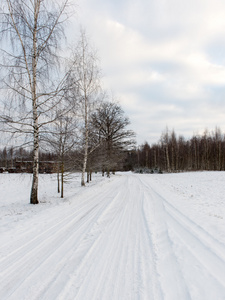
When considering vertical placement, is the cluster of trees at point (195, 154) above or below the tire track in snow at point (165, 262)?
above

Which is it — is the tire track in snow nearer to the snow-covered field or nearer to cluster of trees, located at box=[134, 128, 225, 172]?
the snow-covered field

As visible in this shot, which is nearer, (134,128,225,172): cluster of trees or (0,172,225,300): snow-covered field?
(0,172,225,300): snow-covered field

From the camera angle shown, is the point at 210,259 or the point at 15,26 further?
the point at 15,26

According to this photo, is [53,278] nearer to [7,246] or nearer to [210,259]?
[7,246]

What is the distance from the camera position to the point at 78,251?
3.16 metres

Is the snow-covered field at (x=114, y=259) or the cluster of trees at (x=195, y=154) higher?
the cluster of trees at (x=195, y=154)

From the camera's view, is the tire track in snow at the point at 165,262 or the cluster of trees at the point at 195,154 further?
the cluster of trees at the point at 195,154

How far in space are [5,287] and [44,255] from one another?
32.6 inches

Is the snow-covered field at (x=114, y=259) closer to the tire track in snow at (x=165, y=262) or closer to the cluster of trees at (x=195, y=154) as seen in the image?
the tire track in snow at (x=165, y=262)

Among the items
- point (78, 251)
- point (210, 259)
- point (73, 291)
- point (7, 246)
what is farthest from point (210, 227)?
point (7, 246)

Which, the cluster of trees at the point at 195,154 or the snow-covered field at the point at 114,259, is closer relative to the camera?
the snow-covered field at the point at 114,259

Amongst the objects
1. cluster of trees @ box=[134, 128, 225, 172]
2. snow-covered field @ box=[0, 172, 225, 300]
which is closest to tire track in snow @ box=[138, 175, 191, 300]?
snow-covered field @ box=[0, 172, 225, 300]

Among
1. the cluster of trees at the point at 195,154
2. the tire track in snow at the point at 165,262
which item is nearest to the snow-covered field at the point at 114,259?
the tire track in snow at the point at 165,262

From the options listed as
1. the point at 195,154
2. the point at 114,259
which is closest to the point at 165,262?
the point at 114,259
